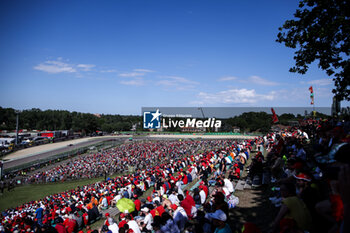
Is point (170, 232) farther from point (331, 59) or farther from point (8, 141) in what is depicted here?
point (8, 141)

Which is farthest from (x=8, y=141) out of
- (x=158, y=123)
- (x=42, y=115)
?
(x=42, y=115)

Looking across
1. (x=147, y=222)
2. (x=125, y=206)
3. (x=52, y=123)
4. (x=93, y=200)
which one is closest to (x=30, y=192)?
(x=93, y=200)

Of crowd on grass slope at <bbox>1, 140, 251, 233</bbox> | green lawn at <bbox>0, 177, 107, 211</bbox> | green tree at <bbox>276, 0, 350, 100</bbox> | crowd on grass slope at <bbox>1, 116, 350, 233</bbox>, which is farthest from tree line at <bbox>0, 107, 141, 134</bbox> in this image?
green tree at <bbox>276, 0, 350, 100</bbox>

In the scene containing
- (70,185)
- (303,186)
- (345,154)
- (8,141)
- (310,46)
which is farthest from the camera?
(8,141)

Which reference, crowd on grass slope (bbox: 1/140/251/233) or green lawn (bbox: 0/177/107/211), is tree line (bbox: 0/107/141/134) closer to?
green lawn (bbox: 0/177/107/211)

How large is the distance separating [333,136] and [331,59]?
6453mm

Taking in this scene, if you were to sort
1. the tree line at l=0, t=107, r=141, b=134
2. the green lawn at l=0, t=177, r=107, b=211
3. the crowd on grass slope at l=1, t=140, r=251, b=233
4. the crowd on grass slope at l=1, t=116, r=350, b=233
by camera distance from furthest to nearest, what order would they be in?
the tree line at l=0, t=107, r=141, b=134, the green lawn at l=0, t=177, r=107, b=211, the crowd on grass slope at l=1, t=140, r=251, b=233, the crowd on grass slope at l=1, t=116, r=350, b=233

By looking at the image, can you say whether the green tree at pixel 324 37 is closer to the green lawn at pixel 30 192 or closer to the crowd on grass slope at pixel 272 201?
the crowd on grass slope at pixel 272 201

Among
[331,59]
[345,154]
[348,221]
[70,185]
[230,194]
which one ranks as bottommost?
[70,185]

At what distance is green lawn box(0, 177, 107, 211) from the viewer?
20.3 m

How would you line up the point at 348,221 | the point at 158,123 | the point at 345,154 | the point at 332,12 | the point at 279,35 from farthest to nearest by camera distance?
the point at 158,123, the point at 279,35, the point at 332,12, the point at 345,154, the point at 348,221

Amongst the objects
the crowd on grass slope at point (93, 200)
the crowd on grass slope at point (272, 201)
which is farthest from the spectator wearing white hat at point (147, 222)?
the crowd on grass slope at point (93, 200)

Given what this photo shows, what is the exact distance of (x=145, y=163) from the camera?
96.2 ft

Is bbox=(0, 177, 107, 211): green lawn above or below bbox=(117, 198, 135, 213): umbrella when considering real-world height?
below
